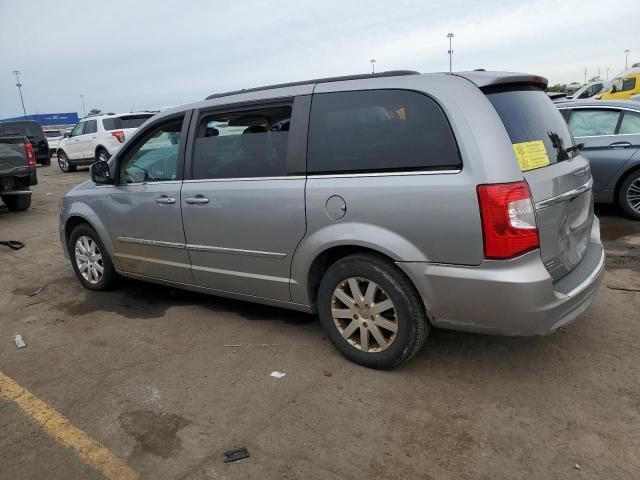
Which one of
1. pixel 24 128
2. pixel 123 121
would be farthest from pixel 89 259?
pixel 24 128

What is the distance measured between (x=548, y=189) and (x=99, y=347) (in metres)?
3.26

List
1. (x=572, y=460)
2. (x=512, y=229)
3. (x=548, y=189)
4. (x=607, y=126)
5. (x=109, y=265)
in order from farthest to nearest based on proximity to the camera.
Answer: (x=607, y=126) < (x=109, y=265) < (x=548, y=189) < (x=512, y=229) < (x=572, y=460)

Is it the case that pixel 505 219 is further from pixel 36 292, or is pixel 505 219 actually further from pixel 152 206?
pixel 36 292

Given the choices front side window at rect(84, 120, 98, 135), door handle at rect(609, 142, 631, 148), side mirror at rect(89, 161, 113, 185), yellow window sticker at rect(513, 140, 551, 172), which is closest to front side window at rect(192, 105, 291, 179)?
side mirror at rect(89, 161, 113, 185)

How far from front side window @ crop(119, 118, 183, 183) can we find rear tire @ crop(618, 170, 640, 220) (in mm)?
5663

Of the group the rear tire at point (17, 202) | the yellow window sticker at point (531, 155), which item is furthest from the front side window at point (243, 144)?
the rear tire at point (17, 202)

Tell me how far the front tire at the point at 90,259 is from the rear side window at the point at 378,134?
2.65 meters

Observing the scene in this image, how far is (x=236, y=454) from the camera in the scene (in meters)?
2.55

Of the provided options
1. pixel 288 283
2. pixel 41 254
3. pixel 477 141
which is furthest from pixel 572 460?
pixel 41 254

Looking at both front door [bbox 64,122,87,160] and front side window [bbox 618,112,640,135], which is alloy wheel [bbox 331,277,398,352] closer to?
front side window [bbox 618,112,640,135]

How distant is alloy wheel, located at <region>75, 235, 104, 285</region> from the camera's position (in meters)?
4.98

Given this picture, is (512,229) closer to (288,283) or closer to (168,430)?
(288,283)

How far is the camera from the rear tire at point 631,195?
21.7 feet

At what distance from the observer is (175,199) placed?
399 centimetres
